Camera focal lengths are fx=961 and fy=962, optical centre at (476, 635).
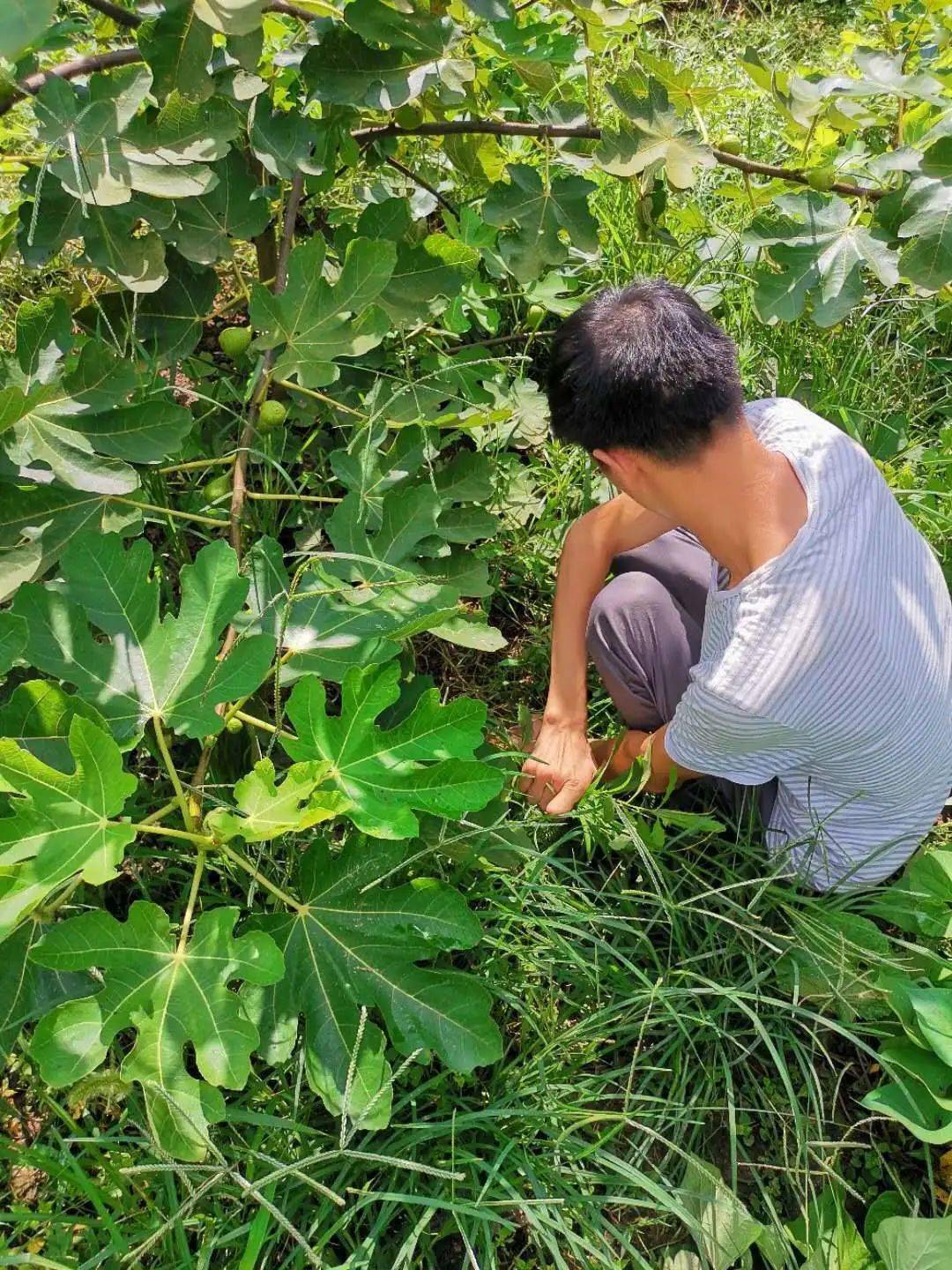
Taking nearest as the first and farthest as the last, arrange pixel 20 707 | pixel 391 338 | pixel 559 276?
pixel 20 707, pixel 391 338, pixel 559 276

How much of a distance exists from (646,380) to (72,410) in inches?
34.8

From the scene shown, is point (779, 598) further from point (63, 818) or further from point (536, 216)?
point (63, 818)

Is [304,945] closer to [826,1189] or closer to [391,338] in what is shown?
[826,1189]

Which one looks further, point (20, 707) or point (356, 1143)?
point (356, 1143)

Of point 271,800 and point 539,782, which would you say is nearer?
point 271,800

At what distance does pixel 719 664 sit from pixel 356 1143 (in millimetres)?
954

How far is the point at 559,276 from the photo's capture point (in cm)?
241

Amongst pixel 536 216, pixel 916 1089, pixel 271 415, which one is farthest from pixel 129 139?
pixel 916 1089

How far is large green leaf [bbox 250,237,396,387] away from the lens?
1.53 metres

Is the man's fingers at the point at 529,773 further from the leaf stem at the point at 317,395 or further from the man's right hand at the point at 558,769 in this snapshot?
the leaf stem at the point at 317,395

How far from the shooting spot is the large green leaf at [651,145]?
1.62m

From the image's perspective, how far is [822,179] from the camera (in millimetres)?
1757

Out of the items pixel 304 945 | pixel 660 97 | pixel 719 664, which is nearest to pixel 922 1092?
pixel 719 664

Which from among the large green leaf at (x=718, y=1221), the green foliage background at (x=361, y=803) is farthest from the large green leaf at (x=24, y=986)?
the large green leaf at (x=718, y=1221)
